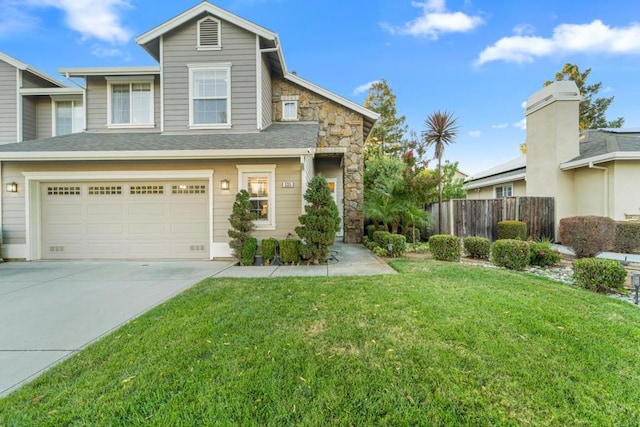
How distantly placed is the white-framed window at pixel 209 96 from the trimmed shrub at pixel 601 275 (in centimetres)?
933

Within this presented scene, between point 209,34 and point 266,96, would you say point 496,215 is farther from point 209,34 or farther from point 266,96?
point 209,34

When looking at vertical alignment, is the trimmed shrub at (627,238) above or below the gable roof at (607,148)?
below

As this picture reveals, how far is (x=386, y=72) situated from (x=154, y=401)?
72.3ft

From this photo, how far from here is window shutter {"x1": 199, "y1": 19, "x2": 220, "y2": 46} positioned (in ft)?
28.1

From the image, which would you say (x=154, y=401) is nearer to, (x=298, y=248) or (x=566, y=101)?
(x=298, y=248)

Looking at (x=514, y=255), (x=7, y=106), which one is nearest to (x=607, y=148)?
(x=514, y=255)

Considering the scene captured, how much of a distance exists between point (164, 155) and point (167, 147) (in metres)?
0.39

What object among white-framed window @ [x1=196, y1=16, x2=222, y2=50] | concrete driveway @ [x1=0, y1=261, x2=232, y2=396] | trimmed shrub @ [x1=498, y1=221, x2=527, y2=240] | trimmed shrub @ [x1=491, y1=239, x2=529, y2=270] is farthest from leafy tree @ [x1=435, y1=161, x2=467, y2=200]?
concrete driveway @ [x1=0, y1=261, x2=232, y2=396]

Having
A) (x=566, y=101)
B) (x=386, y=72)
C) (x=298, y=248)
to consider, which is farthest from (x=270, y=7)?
(x=566, y=101)

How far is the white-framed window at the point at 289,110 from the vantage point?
1056 centimetres

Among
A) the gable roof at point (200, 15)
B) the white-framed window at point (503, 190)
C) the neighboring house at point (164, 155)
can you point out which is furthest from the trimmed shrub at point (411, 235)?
the gable roof at point (200, 15)

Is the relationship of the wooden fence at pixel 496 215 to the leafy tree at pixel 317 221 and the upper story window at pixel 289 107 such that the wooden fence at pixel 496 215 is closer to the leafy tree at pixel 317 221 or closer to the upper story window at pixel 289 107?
the leafy tree at pixel 317 221

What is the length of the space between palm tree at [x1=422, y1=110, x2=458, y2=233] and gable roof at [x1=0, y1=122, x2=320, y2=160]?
5.78 metres

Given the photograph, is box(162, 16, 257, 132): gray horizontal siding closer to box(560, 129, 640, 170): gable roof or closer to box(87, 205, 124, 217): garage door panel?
box(87, 205, 124, 217): garage door panel
